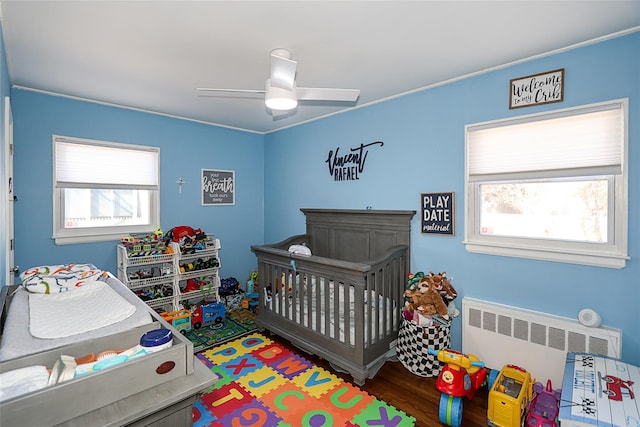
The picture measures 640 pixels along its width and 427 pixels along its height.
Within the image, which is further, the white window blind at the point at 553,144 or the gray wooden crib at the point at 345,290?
the gray wooden crib at the point at 345,290

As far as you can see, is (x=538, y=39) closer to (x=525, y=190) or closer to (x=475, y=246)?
(x=525, y=190)

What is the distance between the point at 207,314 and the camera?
11.0 feet

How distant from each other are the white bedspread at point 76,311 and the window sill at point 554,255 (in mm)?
2403

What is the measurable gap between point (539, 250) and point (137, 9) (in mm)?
2862

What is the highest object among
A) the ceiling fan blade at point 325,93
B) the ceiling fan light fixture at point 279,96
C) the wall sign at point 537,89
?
the wall sign at point 537,89

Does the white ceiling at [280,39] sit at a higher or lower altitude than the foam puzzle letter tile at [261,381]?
higher

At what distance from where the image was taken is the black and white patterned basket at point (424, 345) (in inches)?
94.0

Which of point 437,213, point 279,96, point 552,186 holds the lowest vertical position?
point 437,213

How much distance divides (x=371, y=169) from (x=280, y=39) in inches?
62.6

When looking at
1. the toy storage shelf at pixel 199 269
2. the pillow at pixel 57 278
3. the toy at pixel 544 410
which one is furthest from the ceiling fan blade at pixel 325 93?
the toy storage shelf at pixel 199 269

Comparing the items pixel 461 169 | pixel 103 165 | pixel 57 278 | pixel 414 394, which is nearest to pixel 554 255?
pixel 461 169

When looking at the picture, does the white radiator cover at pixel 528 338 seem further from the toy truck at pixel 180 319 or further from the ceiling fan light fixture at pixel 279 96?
the toy truck at pixel 180 319

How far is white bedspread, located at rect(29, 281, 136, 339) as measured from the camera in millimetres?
1488

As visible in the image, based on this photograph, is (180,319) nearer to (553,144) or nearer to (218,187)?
(218,187)
